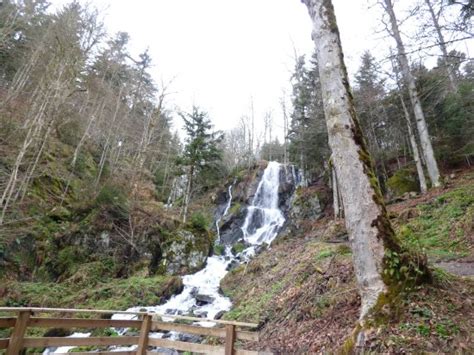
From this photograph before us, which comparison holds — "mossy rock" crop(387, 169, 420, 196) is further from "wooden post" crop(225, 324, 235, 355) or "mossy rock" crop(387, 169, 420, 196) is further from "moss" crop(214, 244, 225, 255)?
"wooden post" crop(225, 324, 235, 355)

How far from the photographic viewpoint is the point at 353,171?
3363mm

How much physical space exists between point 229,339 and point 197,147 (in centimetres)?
1490

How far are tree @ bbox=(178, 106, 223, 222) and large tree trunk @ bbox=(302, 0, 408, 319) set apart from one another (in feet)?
46.7

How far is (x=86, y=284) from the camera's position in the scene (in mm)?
10945

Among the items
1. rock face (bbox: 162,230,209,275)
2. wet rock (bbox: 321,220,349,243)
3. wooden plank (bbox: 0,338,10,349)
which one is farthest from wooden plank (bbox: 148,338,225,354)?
rock face (bbox: 162,230,209,275)

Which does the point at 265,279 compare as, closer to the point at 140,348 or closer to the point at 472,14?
the point at 140,348

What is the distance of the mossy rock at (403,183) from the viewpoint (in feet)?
48.7

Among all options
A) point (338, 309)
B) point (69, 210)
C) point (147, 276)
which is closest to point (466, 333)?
point (338, 309)

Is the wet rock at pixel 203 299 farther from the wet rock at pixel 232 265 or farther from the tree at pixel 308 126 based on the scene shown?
the tree at pixel 308 126

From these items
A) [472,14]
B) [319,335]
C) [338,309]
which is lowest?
[319,335]

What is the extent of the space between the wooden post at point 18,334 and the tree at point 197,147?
44.1 ft

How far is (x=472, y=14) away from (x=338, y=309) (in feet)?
23.6

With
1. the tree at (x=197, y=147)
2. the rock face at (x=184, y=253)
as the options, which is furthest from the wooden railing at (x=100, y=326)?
the tree at (x=197, y=147)

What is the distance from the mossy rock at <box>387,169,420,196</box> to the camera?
14836 mm
